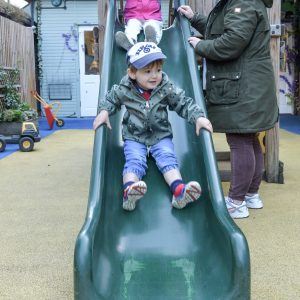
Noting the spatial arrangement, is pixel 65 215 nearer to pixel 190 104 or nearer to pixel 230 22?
pixel 190 104

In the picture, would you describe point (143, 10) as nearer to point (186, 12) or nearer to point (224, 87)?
point (186, 12)

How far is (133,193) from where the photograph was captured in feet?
7.82

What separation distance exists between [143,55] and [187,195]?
84cm

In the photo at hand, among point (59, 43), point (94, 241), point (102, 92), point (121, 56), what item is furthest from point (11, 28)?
point (94, 241)

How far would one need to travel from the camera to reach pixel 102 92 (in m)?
3.01

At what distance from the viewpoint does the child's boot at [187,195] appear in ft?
7.71

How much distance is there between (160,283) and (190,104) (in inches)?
44.3

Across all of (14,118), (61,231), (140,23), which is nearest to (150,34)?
(140,23)

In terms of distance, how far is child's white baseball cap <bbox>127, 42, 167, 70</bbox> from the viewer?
8.75ft

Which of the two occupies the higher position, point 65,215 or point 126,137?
point 126,137

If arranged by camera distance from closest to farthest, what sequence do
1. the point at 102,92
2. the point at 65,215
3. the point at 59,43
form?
1. the point at 102,92
2. the point at 65,215
3. the point at 59,43

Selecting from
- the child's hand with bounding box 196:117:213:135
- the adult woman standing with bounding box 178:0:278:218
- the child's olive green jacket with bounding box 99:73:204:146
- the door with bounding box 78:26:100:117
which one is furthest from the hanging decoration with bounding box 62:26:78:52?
the child's hand with bounding box 196:117:213:135

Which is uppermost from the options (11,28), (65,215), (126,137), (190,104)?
(11,28)

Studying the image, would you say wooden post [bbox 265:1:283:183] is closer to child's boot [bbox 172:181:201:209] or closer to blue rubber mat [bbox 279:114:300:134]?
child's boot [bbox 172:181:201:209]
